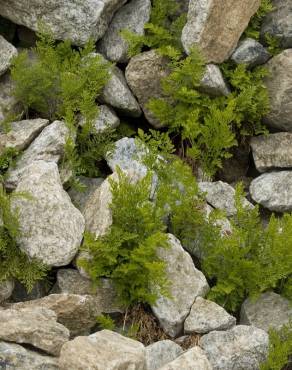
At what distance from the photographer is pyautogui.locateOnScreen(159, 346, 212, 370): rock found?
260 inches

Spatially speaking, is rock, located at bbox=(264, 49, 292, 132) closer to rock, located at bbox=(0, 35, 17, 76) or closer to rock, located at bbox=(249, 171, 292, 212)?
rock, located at bbox=(249, 171, 292, 212)

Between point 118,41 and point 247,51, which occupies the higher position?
point 118,41

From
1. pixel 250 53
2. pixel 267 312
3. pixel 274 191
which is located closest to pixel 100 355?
pixel 267 312

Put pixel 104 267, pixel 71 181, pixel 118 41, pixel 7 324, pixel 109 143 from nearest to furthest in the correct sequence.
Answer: pixel 7 324 → pixel 104 267 → pixel 71 181 → pixel 109 143 → pixel 118 41

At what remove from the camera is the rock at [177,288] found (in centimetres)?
804

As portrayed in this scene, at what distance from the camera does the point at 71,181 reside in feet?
29.7

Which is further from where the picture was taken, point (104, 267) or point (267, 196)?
point (267, 196)

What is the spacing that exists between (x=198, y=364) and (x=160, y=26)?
17.5 feet

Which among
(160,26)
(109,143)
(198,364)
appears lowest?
(198,364)

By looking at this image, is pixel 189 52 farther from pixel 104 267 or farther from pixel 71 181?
pixel 104 267

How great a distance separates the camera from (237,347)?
7.59m

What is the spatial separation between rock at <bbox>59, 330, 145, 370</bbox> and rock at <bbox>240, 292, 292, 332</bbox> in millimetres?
2037

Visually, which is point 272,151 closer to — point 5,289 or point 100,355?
point 5,289

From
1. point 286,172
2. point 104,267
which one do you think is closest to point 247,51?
point 286,172
